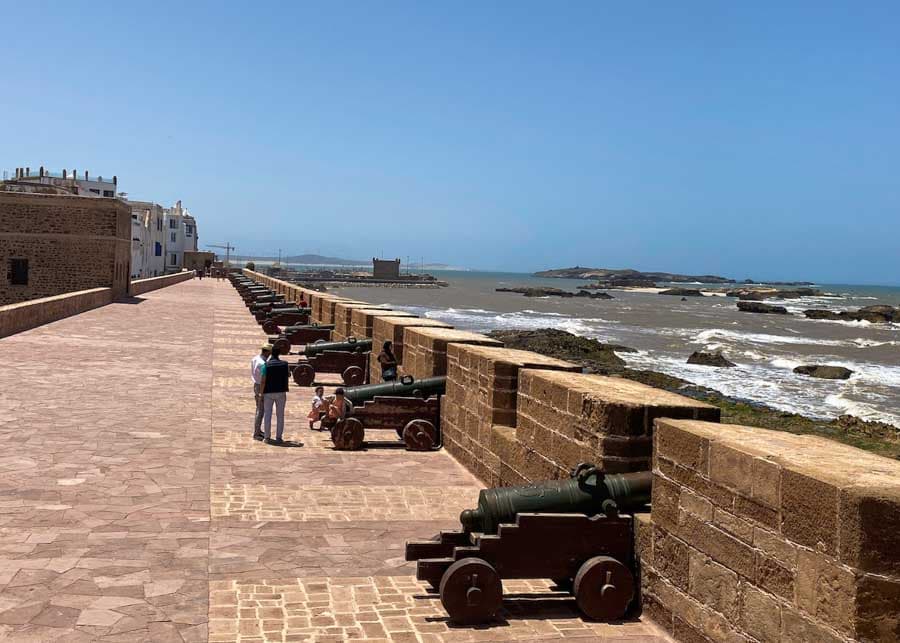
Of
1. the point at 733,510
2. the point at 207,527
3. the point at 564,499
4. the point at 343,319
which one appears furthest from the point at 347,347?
the point at 733,510

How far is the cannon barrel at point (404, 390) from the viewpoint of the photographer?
9.41 metres

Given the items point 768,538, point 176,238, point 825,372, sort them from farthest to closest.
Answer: point 176,238 < point 825,372 < point 768,538

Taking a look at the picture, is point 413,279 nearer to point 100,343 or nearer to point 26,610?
point 100,343

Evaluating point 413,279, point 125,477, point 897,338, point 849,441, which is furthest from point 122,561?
point 413,279

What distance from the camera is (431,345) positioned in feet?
31.7

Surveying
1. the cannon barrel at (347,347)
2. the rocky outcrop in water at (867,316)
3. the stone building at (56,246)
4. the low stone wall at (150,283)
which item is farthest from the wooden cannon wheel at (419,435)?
the rocky outcrop in water at (867,316)

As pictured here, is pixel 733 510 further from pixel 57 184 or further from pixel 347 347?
pixel 57 184

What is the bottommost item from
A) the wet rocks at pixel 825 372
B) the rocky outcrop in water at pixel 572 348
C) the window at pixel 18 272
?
the wet rocks at pixel 825 372

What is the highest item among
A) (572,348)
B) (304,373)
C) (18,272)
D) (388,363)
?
(18,272)

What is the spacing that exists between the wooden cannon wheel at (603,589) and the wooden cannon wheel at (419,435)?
4.53 metres

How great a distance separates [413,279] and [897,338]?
11079 cm

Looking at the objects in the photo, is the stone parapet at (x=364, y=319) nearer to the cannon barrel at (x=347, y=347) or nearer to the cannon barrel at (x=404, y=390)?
the cannon barrel at (x=347, y=347)

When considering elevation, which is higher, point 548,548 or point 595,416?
point 595,416

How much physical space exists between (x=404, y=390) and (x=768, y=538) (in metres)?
6.08
